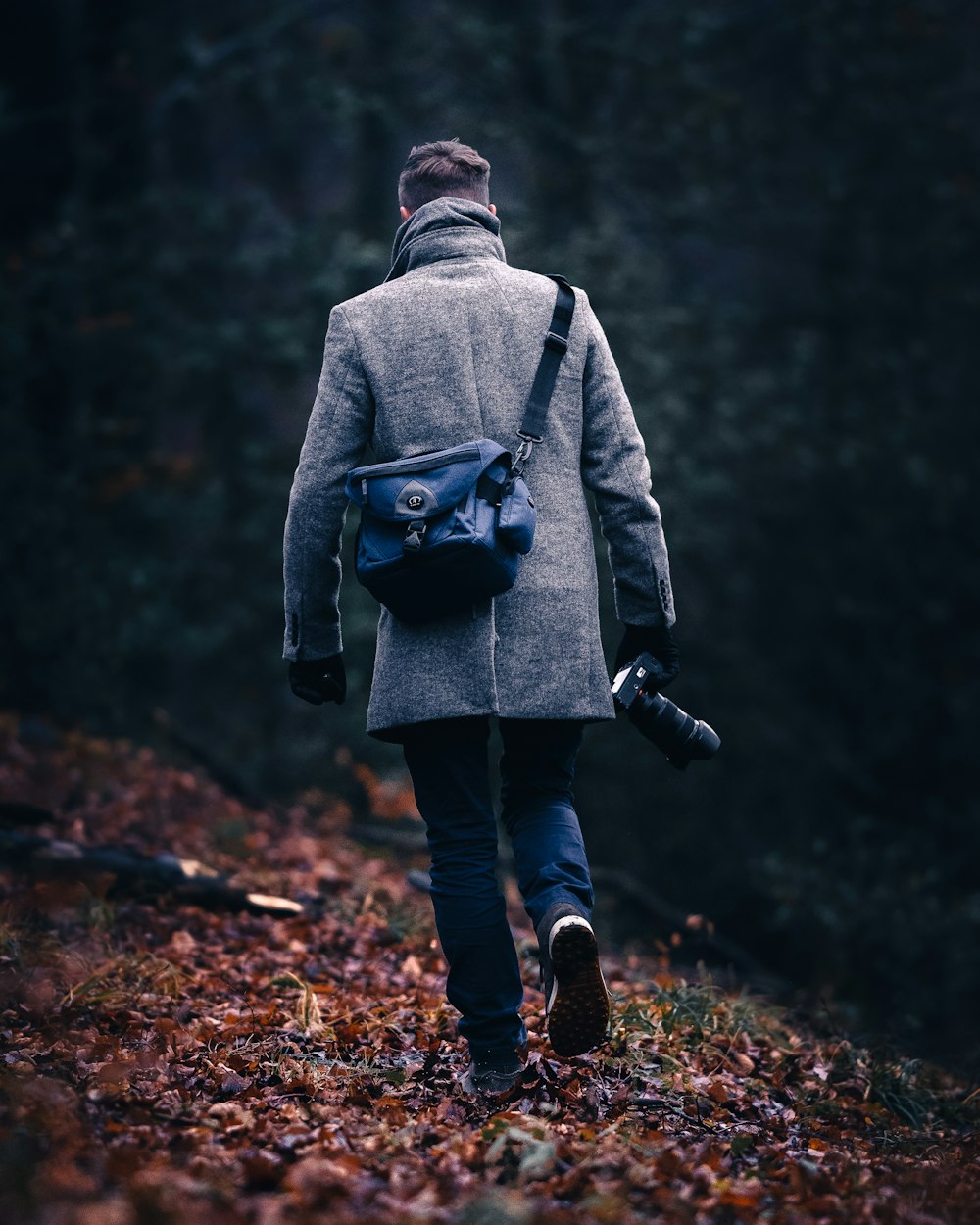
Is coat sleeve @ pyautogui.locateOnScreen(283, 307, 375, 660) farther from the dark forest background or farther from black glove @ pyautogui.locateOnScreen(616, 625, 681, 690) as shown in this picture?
the dark forest background

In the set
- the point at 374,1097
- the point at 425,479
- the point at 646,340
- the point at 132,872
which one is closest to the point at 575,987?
the point at 374,1097

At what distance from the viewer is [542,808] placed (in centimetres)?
314

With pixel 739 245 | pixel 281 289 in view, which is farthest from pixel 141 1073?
pixel 739 245

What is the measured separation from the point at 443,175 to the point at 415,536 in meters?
1.12

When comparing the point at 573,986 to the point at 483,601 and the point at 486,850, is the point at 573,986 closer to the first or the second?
the point at 486,850

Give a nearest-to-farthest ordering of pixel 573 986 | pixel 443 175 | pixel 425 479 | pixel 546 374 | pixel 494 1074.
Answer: pixel 573 986, pixel 425 479, pixel 494 1074, pixel 546 374, pixel 443 175

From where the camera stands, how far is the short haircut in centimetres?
325

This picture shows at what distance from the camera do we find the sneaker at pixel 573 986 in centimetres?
277

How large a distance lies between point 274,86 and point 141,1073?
8366mm

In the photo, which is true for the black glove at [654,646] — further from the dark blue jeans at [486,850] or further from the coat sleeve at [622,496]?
the dark blue jeans at [486,850]

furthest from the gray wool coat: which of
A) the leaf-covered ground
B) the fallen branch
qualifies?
the fallen branch

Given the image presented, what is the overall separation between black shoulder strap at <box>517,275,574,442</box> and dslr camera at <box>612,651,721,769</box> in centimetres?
69

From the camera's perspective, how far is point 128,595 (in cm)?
837

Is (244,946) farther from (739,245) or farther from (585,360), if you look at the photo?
(739,245)
